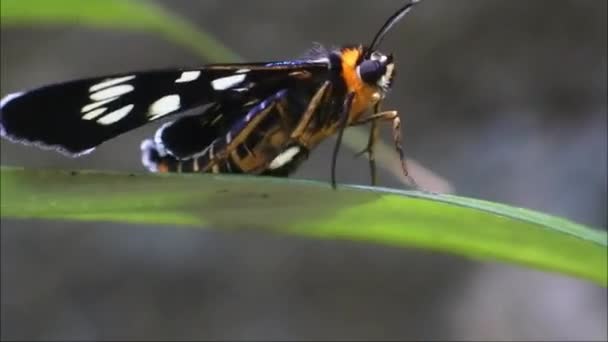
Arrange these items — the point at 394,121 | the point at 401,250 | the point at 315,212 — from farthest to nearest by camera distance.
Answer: the point at 401,250, the point at 394,121, the point at 315,212

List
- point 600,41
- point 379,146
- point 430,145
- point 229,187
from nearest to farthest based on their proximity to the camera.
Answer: point 229,187
point 379,146
point 600,41
point 430,145

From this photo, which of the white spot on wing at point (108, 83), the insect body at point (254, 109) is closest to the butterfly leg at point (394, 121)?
the insect body at point (254, 109)

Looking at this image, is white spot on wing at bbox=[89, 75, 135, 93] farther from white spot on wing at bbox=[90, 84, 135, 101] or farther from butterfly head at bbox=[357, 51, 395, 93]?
butterfly head at bbox=[357, 51, 395, 93]

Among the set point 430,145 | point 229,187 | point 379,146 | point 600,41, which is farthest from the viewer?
point 430,145

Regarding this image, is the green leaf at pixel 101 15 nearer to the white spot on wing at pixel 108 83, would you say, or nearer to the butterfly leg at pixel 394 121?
the white spot on wing at pixel 108 83

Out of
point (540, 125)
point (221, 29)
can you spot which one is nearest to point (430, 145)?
point (540, 125)

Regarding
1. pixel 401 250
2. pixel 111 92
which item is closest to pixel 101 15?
pixel 111 92

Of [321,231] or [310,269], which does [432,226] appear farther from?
[310,269]

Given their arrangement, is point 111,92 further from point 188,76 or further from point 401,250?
point 401,250
